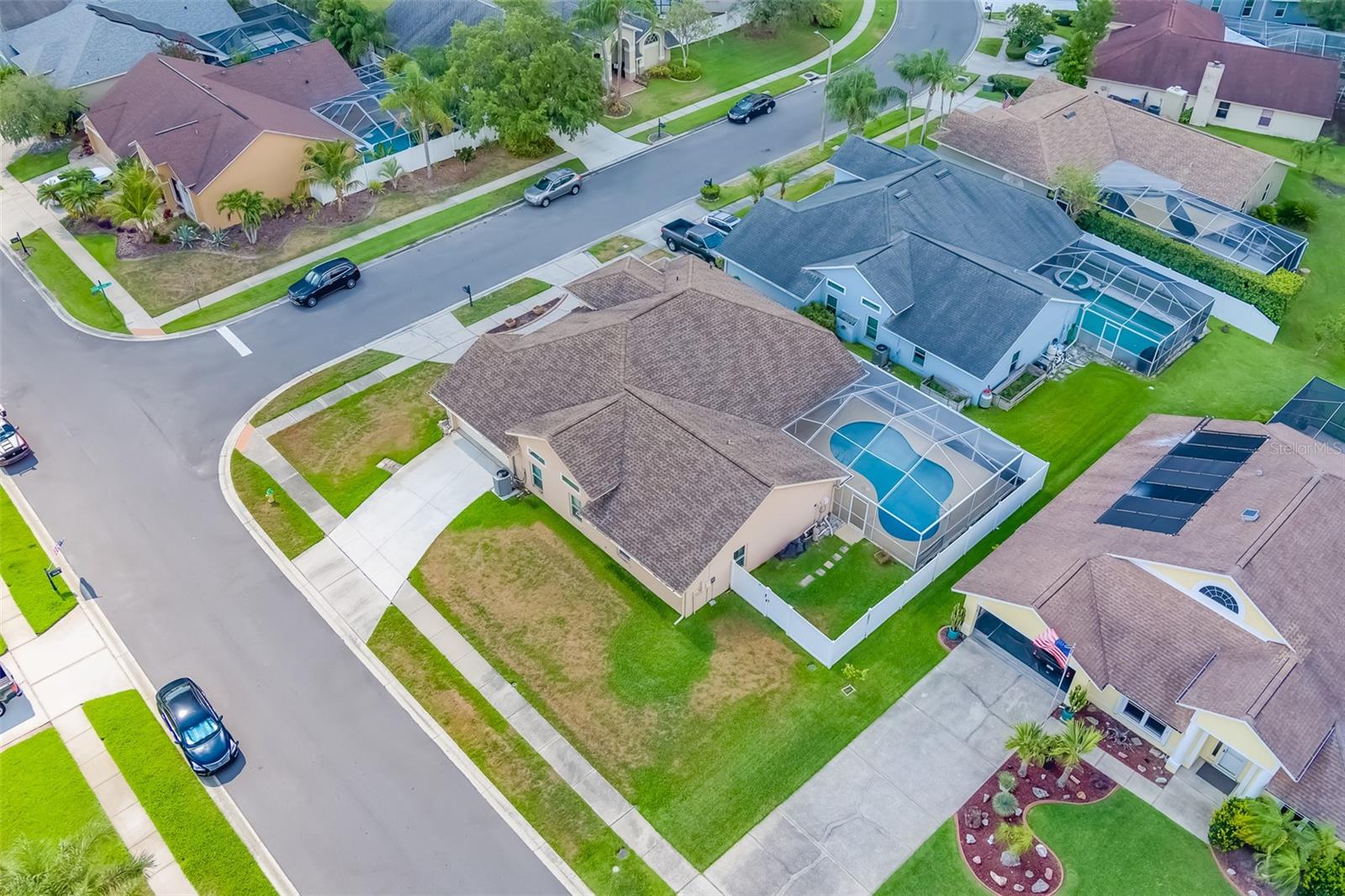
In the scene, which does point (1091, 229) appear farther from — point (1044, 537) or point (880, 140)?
point (1044, 537)

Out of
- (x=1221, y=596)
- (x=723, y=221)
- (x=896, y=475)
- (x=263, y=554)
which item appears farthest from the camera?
(x=723, y=221)

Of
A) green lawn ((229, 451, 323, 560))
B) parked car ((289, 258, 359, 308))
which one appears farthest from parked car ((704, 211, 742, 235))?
green lawn ((229, 451, 323, 560))

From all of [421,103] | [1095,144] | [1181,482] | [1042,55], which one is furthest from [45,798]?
[1042,55]

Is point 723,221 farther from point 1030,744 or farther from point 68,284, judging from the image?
point 68,284

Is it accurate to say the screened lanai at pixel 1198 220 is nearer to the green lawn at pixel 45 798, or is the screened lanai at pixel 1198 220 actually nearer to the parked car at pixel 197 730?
the parked car at pixel 197 730

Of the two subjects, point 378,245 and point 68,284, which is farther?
point 378,245

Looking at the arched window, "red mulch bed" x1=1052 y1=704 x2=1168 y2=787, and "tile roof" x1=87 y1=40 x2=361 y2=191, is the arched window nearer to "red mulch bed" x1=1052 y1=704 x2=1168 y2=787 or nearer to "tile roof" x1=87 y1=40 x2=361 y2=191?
"red mulch bed" x1=1052 y1=704 x2=1168 y2=787

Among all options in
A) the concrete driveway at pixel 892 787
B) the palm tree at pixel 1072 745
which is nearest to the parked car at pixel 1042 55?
the concrete driveway at pixel 892 787

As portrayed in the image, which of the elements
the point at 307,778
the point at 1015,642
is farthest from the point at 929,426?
the point at 307,778
